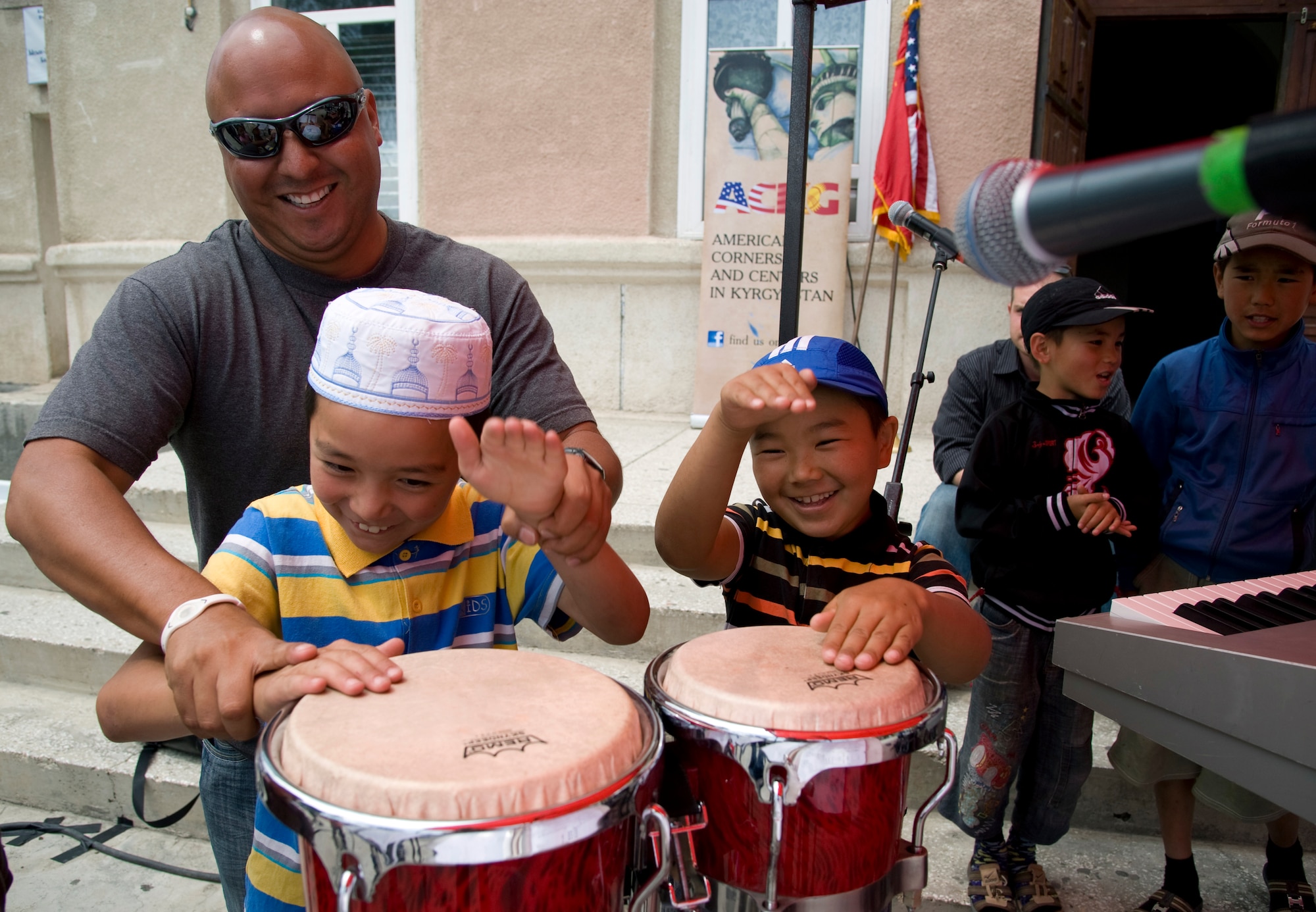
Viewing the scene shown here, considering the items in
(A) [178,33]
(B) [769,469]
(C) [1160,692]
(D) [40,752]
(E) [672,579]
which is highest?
(A) [178,33]

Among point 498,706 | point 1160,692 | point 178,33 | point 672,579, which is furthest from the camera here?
point 178,33

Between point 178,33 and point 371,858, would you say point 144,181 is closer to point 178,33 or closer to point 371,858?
point 178,33

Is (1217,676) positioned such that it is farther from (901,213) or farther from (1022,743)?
(901,213)

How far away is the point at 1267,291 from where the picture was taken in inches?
88.0

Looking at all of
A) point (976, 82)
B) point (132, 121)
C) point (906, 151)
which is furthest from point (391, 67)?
point (976, 82)

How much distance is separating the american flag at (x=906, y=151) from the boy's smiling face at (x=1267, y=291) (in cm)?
255

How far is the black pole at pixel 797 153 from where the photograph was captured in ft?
6.98

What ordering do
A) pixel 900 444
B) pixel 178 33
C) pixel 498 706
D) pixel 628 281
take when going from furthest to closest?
pixel 178 33 → pixel 628 281 → pixel 900 444 → pixel 498 706

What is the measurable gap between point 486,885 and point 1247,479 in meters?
2.18

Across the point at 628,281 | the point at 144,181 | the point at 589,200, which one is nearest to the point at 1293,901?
the point at 628,281

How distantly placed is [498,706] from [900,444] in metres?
1.94

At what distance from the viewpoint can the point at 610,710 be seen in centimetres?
107

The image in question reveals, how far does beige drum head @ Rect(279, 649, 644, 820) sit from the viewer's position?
2.91 feet

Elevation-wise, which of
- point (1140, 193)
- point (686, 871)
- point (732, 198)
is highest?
point (732, 198)
